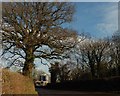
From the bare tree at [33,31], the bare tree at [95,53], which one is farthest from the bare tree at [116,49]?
the bare tree at [33,31]

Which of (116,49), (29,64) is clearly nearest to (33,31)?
(29,64)

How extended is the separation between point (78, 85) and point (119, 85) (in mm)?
16575

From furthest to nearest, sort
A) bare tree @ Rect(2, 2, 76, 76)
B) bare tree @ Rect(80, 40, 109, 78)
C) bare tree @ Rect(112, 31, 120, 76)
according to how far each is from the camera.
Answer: bare tree @ Rect(80, 40, 109, 78)
bare tree @ Rect(112, 31, 120, 76)
bare tree @ Rect(2, 2, 76, 76)

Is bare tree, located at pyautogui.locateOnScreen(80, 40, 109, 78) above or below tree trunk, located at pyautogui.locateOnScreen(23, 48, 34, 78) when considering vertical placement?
above

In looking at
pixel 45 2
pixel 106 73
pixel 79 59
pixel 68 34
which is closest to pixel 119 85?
pixel 68 34

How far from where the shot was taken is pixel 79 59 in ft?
212

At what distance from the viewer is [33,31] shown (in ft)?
85.8

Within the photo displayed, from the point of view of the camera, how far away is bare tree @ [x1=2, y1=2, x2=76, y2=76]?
2502 centimetres

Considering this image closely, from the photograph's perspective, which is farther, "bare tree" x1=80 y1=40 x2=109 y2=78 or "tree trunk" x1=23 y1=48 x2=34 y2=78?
"bare tree" x1=80 y1=40 x2=109 y2=78

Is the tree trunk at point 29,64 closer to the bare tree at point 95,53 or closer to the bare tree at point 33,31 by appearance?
the bare tree at point 33,31

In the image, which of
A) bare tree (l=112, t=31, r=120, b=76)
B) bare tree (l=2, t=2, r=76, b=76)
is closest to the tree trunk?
bare tree (l=2, t=2, r=76, b=76)

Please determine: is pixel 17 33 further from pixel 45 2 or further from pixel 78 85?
pixel 78 85

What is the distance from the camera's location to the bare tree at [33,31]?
25016 mm

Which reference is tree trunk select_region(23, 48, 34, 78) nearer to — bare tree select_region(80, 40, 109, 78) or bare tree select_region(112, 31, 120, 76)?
bare tree select_region(112, 31, 120, 76)
